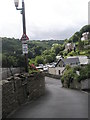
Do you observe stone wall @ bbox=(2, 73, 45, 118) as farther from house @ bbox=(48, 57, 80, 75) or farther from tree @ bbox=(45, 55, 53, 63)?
tree @ bbox=(45, 55, 53, 63)

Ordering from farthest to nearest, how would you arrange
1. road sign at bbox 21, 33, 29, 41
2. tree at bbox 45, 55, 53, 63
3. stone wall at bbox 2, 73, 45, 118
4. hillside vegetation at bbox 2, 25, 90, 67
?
tree at bbox 45, 55, 53, 63 < hillside vegetation at bbox 2, 25, 90, 67 < road sign at bbox 21, 33, 29, 41 < stone wall at bbox 2, 73, 45, 118

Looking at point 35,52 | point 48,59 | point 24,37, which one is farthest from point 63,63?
point 35,52

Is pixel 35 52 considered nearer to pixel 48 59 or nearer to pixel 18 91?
pixel 48 59

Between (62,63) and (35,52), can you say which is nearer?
(62,63)

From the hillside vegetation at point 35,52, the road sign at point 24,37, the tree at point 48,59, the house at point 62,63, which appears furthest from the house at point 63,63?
the road sign at point 24,37

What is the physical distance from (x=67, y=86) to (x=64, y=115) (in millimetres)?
22881

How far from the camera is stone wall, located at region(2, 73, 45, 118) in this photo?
9.93 metres

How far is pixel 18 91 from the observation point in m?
12.3

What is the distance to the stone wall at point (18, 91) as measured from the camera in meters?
9.93

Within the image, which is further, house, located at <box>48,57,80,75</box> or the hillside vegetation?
house, located at <box>48,57,80,75</box>

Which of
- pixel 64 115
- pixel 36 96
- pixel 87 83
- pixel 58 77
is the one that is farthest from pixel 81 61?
pixel 64 115

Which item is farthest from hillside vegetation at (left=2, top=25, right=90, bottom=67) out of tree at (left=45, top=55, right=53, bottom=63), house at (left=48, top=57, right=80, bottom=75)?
house at (left=48, top=57, right=80, bottom=75)

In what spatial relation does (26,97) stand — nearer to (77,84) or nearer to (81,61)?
(77,84)

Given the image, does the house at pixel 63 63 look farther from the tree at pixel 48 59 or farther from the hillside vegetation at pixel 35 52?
the tree at pixel 48 59
